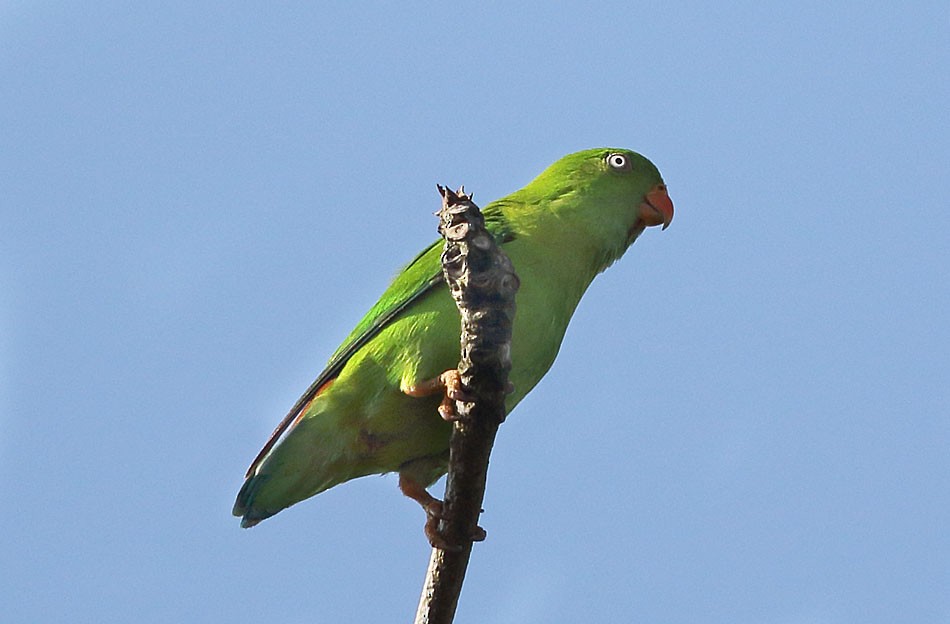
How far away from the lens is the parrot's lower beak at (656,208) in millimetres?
6629

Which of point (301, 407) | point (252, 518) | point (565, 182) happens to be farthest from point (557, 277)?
point (252, 518)

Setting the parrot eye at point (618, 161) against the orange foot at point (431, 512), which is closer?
the orange foot at point (431, 512)

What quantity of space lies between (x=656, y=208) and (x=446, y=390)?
8.08 ft

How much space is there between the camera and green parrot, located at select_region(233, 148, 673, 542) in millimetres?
5223

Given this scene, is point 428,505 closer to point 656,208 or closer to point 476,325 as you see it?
point 476,325

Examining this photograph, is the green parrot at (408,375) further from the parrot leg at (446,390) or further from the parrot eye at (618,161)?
the parrot eye at (618,161)

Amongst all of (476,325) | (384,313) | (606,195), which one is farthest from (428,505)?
(606,195)

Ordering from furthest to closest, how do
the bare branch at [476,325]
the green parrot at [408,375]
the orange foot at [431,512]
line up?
the green parrot at [408,375], the orange foot at [431,512], the bare branch at [476,325]

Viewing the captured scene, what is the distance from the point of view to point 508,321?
13.2 feet

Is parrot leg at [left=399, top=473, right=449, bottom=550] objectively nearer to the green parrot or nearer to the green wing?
the green parrot

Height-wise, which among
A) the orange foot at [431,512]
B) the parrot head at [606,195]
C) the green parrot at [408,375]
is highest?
the parrot head at [606,195]

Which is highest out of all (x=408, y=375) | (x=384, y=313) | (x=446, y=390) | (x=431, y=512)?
(x=384, y=313)

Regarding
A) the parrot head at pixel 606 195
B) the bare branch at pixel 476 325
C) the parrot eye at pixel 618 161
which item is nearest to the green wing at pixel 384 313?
the parrot head at pixel 606 195

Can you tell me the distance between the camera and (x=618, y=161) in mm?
6570
